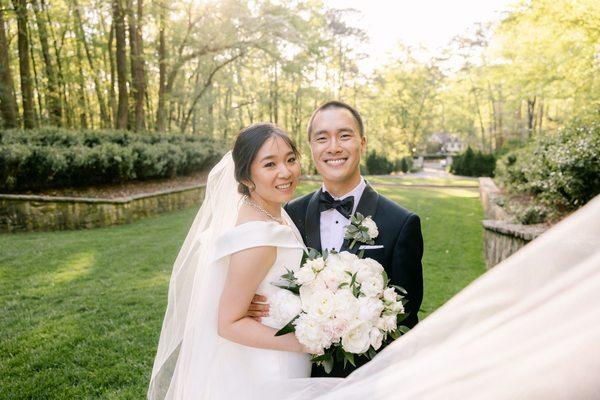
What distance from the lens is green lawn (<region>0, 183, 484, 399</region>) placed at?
4285 millimetres

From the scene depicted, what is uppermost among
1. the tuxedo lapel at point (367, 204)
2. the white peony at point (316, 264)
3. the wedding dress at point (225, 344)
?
the tuxedo lapel at point (367, 204)

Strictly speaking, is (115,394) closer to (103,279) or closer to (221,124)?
(103,279)

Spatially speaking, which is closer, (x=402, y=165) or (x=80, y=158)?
(x=80, y=158)

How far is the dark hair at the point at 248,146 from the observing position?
8.50ft

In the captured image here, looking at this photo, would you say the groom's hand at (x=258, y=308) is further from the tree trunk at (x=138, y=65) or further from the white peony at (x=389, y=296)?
the tree trunk at (x=138, y=65)

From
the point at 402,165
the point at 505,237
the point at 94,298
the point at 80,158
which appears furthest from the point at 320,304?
the point at 402,165

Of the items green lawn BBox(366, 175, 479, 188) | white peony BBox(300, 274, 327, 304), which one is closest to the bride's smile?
white peony BBox(300, 274, 327, 304)

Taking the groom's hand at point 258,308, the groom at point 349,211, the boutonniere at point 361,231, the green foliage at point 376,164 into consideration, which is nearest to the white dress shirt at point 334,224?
the groom at point 349,211

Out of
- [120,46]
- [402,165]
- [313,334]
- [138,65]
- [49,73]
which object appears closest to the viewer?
[313,334]

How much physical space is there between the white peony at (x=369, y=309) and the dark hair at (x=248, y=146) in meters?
1.04

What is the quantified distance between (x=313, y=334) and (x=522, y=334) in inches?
39.7

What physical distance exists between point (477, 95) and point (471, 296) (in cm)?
4669

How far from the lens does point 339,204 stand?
2.81 m

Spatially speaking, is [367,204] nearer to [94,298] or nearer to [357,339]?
[357,339]
